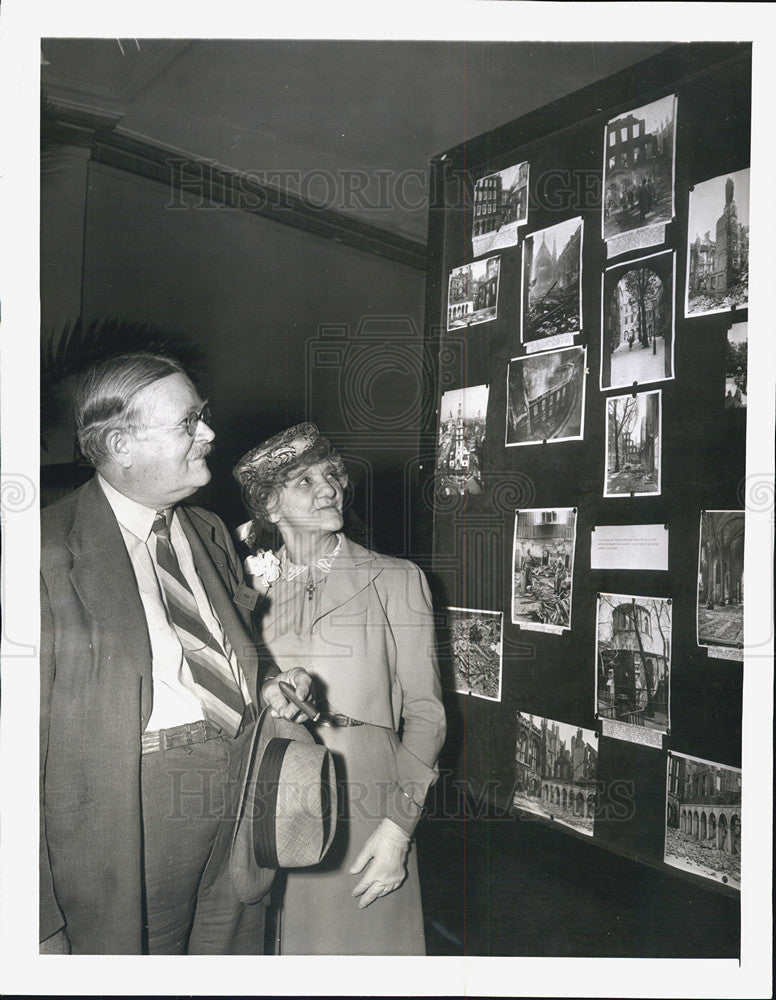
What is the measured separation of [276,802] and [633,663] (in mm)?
876

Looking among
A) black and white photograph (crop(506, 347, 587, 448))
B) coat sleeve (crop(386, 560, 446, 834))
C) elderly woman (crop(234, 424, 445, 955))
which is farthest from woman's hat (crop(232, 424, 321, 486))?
black and white photograph (crop(506, 347, 587, 448))

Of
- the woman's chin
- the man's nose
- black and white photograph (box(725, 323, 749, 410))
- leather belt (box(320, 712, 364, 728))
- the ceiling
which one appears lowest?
leather belt (box(320, 712, 364, 728))

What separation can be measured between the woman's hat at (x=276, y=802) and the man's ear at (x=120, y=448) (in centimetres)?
63

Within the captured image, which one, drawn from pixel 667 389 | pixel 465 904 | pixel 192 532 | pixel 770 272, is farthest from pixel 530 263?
pixel 465 904

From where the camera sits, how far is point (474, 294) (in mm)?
1875

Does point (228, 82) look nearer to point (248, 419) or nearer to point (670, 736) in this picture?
point (248, 419)

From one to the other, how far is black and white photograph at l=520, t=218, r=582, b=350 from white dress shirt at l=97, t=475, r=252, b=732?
94 centimetres

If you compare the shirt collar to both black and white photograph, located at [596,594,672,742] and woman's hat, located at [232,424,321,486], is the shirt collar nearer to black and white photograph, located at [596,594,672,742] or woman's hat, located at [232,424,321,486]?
woman's hat, located at [232,424,321,486]

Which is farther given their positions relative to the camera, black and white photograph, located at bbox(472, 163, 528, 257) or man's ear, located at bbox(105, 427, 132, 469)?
black and white photograph, located at bbox(472, 163, 528, 257)

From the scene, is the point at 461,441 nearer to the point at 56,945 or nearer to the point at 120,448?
the point at 120,448

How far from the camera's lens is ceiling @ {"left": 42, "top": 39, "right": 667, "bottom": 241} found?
6.04 ft

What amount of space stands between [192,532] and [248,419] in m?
0.28

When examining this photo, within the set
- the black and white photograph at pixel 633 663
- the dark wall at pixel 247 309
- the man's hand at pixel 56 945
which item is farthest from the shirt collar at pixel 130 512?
the black and white photograph at pixel 633 663

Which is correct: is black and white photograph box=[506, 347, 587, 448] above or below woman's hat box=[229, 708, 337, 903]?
above
